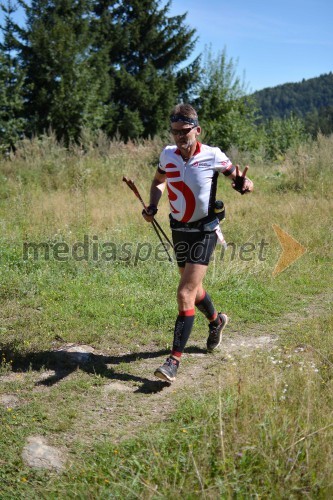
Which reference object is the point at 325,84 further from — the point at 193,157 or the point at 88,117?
the point at 193,157

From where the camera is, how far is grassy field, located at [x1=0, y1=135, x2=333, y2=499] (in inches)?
116

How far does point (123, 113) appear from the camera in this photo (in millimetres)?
31031

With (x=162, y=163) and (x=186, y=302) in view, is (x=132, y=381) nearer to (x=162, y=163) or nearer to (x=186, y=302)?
(x=186, y=302)

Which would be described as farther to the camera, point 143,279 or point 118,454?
point 143,279

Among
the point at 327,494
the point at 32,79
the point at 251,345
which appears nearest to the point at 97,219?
the point at 251,345

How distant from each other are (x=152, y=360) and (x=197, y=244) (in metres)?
1.17

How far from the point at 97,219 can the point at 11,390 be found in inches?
224

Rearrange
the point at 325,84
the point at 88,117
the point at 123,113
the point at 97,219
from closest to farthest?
the point at 97,219 → the point at 88,117 → the point at 123,113 → the point at 325,84

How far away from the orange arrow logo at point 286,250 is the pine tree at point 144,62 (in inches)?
868

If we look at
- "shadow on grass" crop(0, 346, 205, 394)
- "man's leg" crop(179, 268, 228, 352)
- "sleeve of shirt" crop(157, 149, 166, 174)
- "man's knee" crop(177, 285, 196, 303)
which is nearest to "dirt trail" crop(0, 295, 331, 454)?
"shadow on grass" crop(0, 346, 205, 394)

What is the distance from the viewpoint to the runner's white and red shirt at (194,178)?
4.46 m

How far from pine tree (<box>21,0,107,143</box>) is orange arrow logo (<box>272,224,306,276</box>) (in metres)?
16.1
